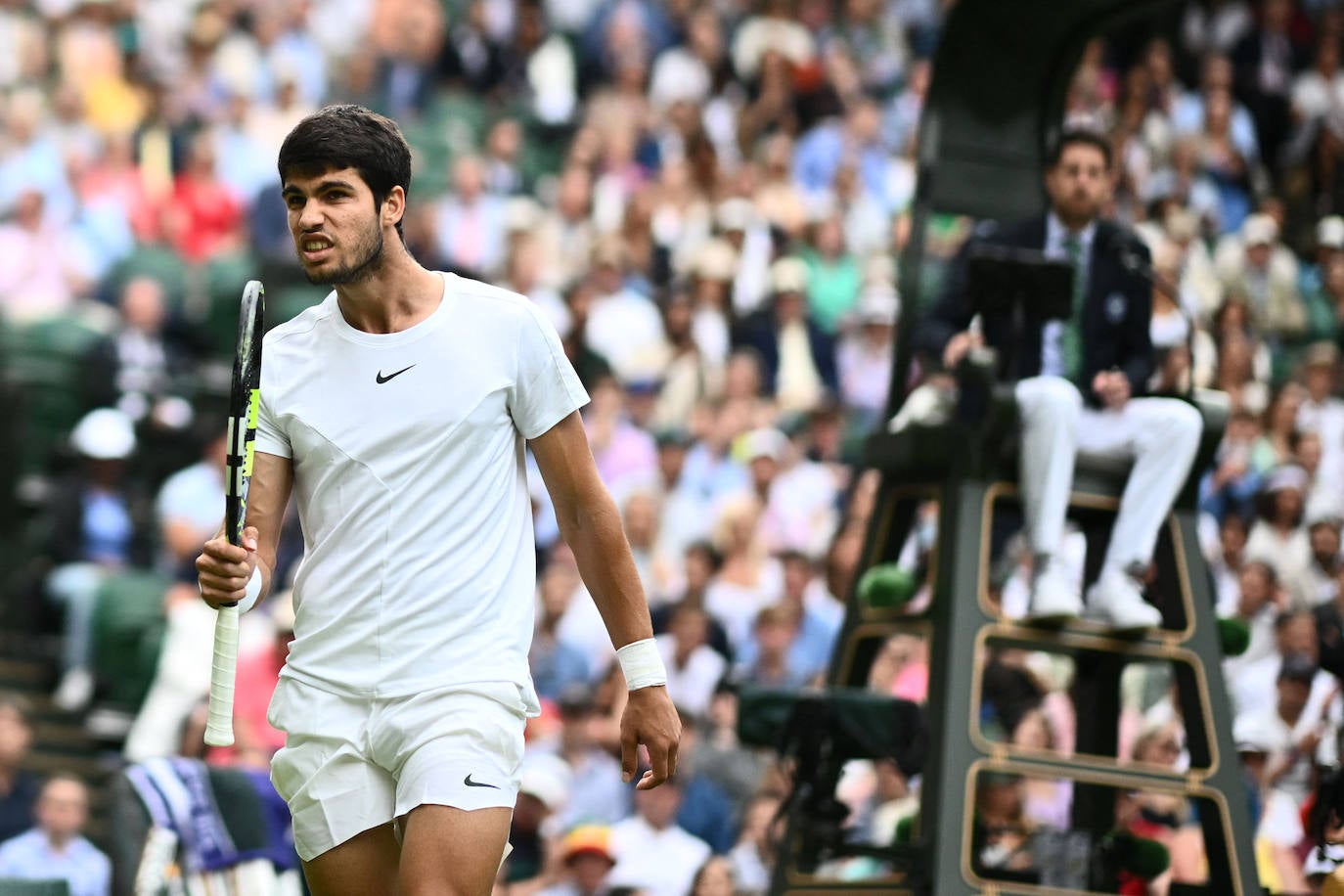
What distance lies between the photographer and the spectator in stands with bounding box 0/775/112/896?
9859mm

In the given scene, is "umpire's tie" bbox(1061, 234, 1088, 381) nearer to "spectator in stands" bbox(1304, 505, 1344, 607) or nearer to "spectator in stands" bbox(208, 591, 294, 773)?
"spectator in stands" bbox(208, 591, 294, 773)

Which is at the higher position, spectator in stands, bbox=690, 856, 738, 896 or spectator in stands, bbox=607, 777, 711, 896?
spectator in stands, bbox=607, 777, 711, 896

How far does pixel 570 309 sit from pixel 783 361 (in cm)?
176

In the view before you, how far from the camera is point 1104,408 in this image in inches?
316

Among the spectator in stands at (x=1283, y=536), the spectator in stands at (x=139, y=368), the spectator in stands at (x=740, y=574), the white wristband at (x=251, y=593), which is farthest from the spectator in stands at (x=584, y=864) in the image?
the white wristband at (x=251, y=593)

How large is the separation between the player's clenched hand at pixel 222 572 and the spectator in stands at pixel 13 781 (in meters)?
6.29

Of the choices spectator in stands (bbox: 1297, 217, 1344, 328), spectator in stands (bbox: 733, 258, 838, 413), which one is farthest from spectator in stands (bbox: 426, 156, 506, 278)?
spectator in stands (bbox: 1297, 217, 1344, 328)

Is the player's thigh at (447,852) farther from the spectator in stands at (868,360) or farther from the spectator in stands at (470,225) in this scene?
the spectator in stands at (868,360)

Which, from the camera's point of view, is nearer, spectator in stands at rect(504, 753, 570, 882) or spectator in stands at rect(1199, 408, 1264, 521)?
spectator in stands at rect(504, 753, 570, 882)

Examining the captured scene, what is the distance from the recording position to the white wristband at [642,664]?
4.84 meters

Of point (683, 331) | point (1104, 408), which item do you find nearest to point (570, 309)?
point (683, 331)

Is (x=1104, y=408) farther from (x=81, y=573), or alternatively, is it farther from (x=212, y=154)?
(x=212, y=154)

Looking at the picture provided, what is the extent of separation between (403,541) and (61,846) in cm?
592

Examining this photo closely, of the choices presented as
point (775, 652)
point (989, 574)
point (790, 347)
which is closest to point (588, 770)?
point (775, 652)
